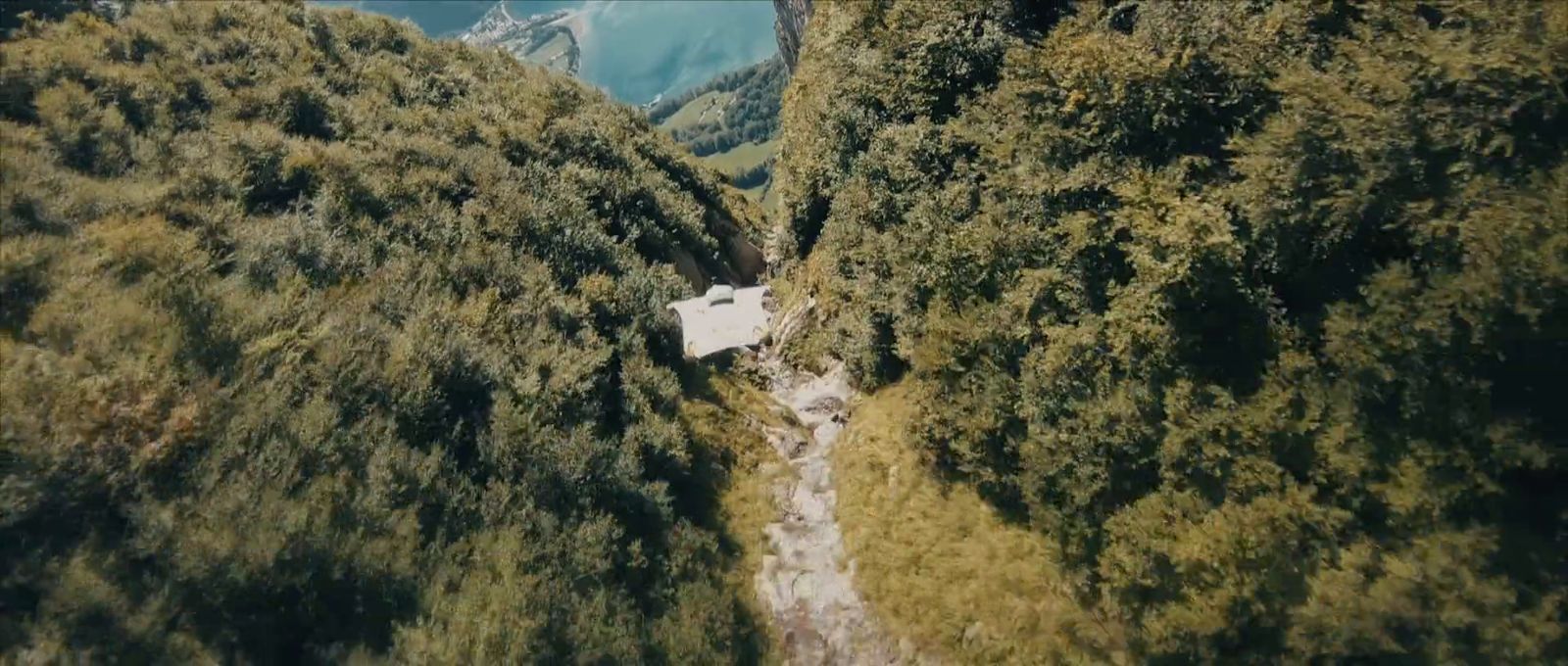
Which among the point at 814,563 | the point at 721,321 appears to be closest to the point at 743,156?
the point at 721,321

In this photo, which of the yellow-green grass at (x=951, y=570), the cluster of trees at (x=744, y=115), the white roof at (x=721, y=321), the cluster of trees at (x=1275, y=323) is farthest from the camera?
the cluster of trees at (x=744, y=115)

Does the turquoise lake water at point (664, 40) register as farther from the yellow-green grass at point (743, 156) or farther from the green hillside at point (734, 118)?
the green hillside at point (734, 118)

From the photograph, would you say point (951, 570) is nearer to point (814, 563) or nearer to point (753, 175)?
point (814, 563)

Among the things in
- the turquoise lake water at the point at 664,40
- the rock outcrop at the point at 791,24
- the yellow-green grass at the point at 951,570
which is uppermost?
the turquoise lake water at the point at 664,40

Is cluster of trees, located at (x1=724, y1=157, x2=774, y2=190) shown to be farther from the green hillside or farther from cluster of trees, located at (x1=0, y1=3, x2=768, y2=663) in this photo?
cluster of trees, located at (x1=0, y1=3, x2=768, y2=663)

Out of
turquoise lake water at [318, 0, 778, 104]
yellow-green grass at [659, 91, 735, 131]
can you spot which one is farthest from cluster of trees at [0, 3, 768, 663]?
→ yellow-green grass at [659, 91, 735, 131]

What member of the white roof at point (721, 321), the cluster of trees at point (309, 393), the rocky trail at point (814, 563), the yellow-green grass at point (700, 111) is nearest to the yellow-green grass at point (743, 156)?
the yellow-green grass at point (700, 111)
